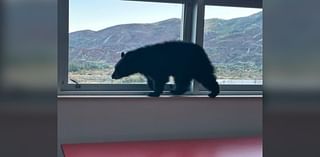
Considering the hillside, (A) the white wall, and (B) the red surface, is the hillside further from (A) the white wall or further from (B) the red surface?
(B) the red surface

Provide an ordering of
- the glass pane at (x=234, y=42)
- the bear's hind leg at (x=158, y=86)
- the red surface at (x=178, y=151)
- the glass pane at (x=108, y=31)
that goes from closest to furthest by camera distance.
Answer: the red surface at (x=178, y=151), the bear's hind leg at (x=158, y=86), the glass pane at (x=108, y=31), the glass pane at (x=234, y=42)

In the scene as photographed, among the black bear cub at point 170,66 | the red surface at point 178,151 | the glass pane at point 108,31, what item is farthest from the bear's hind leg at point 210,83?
the red surface at point 178,151

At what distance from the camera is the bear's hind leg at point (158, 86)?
243cm

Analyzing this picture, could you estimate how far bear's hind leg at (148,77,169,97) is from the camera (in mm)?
2431

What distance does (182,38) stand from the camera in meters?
2.79

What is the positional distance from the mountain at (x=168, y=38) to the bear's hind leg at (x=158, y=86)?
32 centimetres

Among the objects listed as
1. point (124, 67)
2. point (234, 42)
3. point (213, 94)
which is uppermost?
point (234, 42)

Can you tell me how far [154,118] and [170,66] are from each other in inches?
16.1

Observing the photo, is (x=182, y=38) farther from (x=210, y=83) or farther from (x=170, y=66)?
(x=210, y=83)

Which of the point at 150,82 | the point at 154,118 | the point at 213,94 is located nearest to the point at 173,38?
the point at 150,82

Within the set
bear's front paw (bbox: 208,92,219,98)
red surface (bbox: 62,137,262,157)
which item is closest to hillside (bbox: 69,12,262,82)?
bear's front paw (bbox: 208,92,219,98)

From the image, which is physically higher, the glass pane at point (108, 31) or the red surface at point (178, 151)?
the glass pane at point (108, 31)

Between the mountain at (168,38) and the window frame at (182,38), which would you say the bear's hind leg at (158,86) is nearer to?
the window frame at (182,38)

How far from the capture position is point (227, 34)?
289 cm
